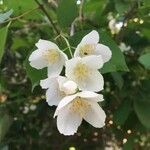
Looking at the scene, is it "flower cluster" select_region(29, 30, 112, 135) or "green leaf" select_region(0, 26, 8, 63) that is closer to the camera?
"flower cluster" select_region(29, 30, 112, 135)

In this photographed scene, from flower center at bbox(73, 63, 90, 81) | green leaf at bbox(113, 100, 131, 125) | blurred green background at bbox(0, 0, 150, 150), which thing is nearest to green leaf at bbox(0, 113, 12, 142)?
blurred green background at bbox(0, 0, 150, 150)

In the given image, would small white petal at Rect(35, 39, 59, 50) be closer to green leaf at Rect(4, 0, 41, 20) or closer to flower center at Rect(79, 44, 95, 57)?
flower center at Rect(79, 44, 95, 57)

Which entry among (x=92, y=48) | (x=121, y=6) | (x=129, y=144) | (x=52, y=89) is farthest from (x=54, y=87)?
(x=129, y=144)

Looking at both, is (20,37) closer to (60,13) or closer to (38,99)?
(38,99)

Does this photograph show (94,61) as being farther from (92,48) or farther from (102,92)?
(102,92)

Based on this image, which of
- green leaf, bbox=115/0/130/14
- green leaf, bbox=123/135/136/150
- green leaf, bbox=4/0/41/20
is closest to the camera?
green leaf, bbox=4/0/41/20

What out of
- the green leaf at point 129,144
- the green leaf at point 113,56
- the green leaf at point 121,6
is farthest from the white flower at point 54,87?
the green leaf at point 129,144

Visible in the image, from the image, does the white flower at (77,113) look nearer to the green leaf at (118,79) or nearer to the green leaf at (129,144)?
the green leaf at (118,79)
